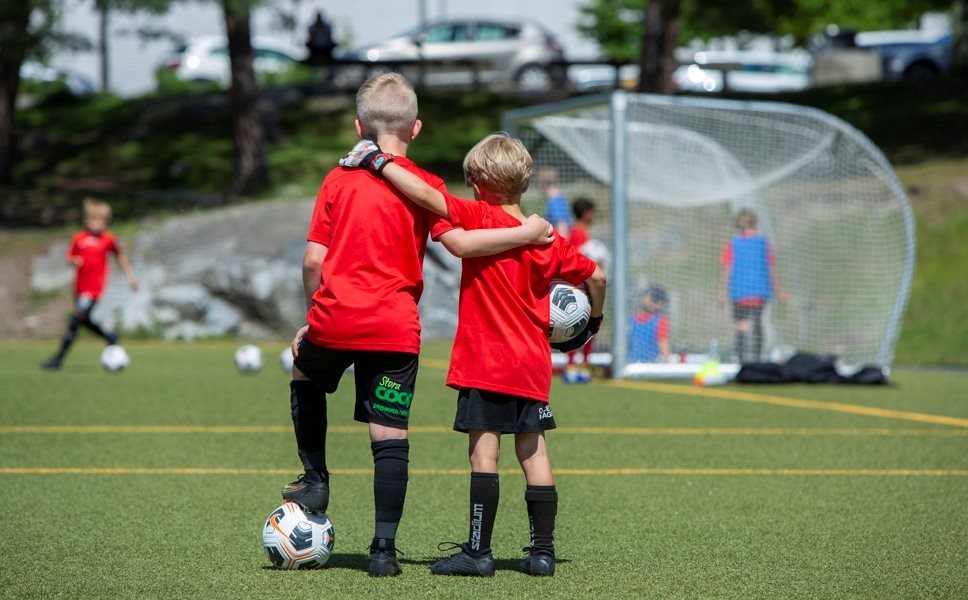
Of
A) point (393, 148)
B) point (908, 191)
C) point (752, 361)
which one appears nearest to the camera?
point (393, 148)

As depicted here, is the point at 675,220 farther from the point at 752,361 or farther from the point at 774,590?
the point at 774,590

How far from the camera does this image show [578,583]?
15.0 ft

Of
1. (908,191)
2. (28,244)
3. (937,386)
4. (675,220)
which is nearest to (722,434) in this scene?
(937,386)

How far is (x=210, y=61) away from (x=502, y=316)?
3753 centimetres

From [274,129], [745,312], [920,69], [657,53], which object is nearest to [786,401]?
[745,312]

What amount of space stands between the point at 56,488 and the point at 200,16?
157 feet

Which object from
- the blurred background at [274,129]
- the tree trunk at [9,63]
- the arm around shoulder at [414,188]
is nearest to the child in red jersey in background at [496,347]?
the arm around shoulder at [414,188]

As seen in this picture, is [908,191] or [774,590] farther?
[908,191]

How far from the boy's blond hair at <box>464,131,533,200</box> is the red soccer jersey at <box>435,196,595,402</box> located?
9cm

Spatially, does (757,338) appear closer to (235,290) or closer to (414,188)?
(235,290)

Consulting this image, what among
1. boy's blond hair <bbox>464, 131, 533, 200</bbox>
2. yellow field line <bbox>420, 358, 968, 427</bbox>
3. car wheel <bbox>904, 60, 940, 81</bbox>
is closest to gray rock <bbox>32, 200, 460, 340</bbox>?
yellow field line <bbox>420, 358, 968, 427</bbox>

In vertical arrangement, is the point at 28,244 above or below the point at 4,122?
below

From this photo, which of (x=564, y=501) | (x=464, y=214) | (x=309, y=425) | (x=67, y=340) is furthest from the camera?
(x=67, y=340)

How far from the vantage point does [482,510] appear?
4.64 metres
